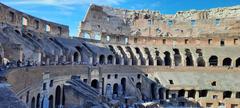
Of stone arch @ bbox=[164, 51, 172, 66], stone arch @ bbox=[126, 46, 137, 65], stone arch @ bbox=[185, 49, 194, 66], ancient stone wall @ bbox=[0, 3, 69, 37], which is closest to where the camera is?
ancient stone wall @ bbox=[0, 3, 69, 37]

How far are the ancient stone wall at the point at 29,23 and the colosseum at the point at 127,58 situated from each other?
0.11m

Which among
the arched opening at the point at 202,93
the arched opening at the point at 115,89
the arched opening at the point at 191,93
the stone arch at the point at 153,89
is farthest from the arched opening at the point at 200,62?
the arched opening at the point at 115,89

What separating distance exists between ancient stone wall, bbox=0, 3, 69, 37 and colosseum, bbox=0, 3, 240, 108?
11 cm

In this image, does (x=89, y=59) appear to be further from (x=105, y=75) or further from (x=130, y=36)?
(x=130, y=36)

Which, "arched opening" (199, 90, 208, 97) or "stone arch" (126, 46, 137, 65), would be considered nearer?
"arched opening" (199, 90, 208, 97)

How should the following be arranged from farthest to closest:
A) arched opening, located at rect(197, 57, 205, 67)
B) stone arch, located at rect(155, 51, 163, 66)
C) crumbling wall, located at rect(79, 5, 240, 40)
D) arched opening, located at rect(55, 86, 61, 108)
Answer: crumbling wall, located at rect(79, 5, 240, 40), stone arch, located at rect(155, 51, 163, 66), arched opening, located at rect(197, 57, 205, 67), arched opening, located at rect(55, 86, 61, 108)

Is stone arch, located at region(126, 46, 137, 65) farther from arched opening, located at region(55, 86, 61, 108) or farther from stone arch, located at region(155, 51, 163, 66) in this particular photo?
arched opening, located at region(55, 86, 61, 108)

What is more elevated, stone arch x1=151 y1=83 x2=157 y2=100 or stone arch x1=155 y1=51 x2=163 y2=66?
stone arch x1=155 y1=51 x2=163 y2=66

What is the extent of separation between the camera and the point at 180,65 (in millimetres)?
47312

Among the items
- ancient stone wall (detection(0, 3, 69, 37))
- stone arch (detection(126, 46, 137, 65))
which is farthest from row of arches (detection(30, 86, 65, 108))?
stone arch (detection(126, 46, 137, 65))

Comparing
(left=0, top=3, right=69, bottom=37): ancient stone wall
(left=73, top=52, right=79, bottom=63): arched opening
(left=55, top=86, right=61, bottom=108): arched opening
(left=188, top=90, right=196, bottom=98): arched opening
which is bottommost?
(left=188, top=90, right=196, bottom=98): arched opening

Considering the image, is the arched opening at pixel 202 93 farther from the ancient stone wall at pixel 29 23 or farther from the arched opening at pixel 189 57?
the ancient stone wall at pixel 29 23

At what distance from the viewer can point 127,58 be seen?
46000 millimetres

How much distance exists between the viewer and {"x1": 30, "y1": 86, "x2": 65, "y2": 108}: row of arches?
23.1 metres
